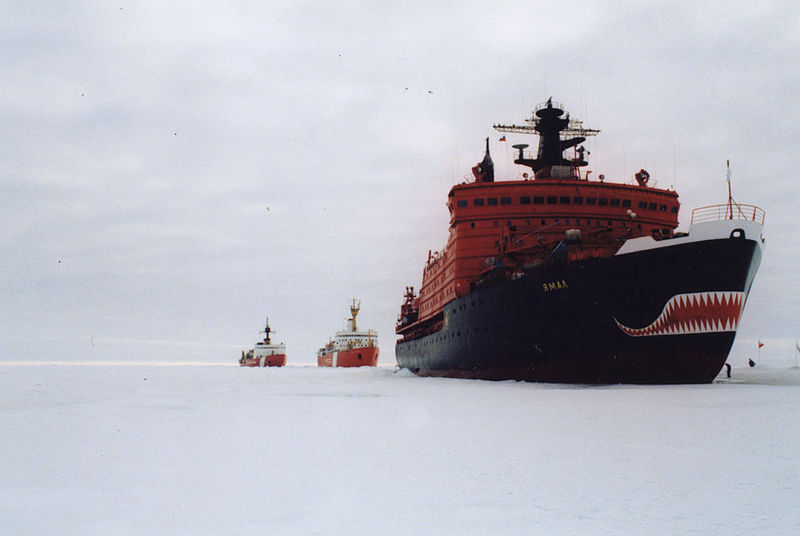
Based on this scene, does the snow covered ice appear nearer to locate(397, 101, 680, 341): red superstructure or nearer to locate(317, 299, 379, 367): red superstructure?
locate(397, 101, 680, 341): red superstructure

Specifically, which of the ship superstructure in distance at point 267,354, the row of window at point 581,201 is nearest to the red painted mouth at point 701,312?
the row of window at point 581,201

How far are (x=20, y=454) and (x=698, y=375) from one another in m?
18.5

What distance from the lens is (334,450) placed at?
8.59m

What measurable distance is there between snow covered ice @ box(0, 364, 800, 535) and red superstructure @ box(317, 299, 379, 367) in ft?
220

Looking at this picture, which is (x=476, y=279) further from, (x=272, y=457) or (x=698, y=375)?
(x=272, y=457)

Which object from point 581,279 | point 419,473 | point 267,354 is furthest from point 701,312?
point 267,354

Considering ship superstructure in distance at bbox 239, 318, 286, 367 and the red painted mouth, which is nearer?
the red painted mouth

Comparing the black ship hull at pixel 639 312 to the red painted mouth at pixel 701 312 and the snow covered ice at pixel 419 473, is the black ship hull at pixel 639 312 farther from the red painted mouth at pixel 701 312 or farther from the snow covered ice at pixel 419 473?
the snow covered ice at pixel 419 473

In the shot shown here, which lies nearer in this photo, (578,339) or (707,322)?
(707,322)

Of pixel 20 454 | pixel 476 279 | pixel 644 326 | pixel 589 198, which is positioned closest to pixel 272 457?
pixel 20 454

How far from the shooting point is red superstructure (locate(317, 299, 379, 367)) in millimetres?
79125

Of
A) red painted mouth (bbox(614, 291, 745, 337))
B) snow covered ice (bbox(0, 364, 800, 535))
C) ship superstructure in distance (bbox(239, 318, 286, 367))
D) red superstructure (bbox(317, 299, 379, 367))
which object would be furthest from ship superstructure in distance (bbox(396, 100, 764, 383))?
ship superstructure in distance (bbox(239, 318, 286, 367))

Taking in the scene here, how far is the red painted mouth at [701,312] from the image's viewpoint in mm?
18234

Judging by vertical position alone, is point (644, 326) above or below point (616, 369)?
above
